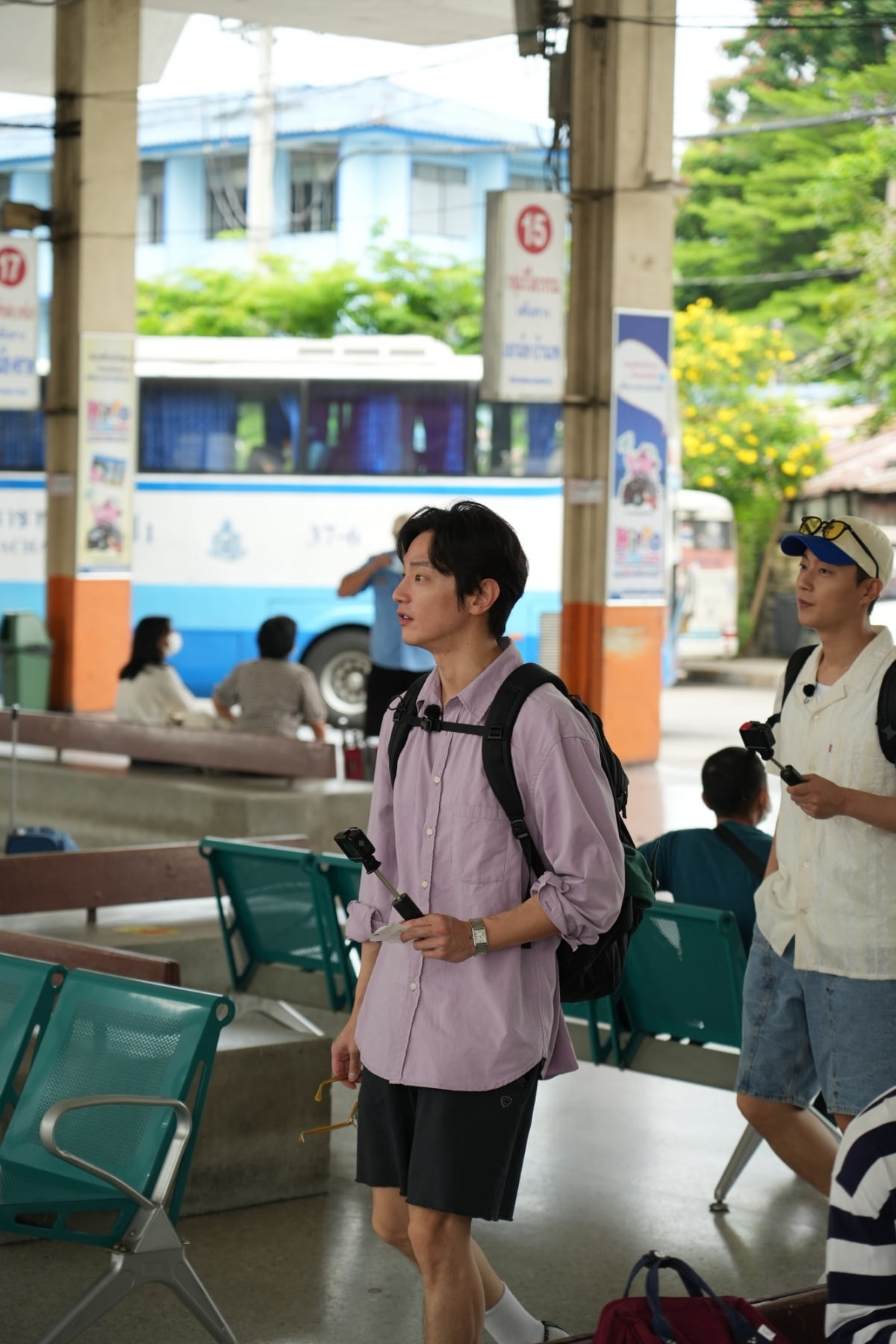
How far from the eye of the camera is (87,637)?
17531 millimetres

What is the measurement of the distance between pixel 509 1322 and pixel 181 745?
7.67 m

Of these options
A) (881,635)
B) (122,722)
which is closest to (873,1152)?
(881,635)

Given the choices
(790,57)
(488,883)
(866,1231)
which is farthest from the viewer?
(790,57)

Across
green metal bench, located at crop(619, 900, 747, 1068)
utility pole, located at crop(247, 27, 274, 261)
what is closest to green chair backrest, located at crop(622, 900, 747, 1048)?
green metal bench, located at crop(619, 900, 747, 1068)

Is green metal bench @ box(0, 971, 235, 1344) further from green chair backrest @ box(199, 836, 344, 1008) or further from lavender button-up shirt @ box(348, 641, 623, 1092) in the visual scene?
green chair backrest @ box(199, 836, 344, 1008)

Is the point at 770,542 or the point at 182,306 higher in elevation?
the point at 182,306

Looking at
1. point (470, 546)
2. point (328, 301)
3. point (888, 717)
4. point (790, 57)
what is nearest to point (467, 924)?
point (470, 546)

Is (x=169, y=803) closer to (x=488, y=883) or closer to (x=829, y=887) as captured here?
(x=829, y=887)

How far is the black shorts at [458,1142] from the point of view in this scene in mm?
3186

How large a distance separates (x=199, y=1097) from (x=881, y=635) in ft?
6.17

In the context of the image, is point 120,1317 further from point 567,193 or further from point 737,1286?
point 567,193

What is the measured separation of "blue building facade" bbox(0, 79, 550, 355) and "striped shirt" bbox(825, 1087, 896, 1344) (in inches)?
1594

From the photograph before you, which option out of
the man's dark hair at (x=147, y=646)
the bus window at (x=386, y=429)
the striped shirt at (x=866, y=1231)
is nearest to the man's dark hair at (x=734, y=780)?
the striped shirt at (x=866, y=1231)

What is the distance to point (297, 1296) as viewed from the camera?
4551mm
